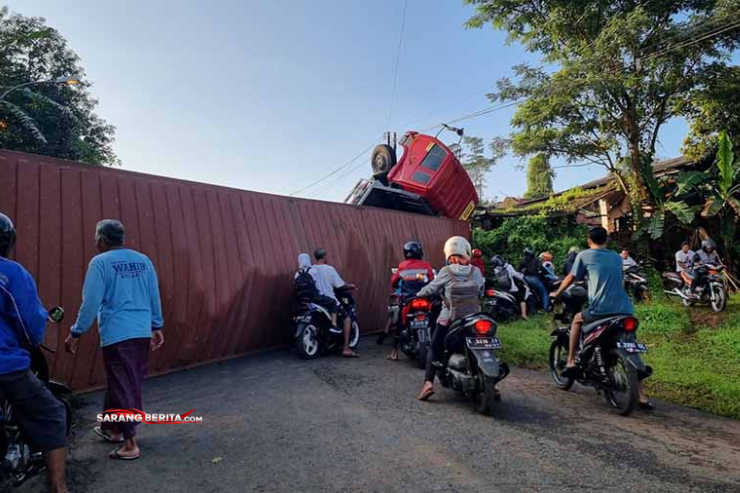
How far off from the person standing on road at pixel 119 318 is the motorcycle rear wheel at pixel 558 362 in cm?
421

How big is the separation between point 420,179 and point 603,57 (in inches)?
212

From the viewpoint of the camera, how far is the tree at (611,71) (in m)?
10.6

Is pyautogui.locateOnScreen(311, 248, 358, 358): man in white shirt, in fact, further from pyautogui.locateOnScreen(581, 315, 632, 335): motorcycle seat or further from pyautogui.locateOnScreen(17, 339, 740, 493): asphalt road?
pyautogui.locateOnScreen(581, 315, 632, 335): motorcycle seat

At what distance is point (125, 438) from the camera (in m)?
3.07

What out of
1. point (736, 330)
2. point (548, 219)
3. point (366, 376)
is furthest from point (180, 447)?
point (548, 219)

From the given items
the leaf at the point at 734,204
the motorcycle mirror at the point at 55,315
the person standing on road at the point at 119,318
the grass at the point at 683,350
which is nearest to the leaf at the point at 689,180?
the leaf at the point at 734,204

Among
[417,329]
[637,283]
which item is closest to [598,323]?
[417,329]

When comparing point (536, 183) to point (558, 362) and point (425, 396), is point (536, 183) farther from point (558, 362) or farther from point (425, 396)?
point (425, 396)

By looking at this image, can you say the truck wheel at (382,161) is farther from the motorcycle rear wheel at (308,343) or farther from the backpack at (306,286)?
the motorcycle rear wheel at (308,343)

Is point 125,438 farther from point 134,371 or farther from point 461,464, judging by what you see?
point 461,464

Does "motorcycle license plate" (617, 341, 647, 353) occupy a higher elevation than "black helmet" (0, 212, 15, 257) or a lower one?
lower

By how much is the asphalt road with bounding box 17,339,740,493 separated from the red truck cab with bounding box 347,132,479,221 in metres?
7.52

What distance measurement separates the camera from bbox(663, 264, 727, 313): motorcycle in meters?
8.53

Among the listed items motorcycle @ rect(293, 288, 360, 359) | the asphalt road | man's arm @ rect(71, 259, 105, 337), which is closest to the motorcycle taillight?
the asphalt road
